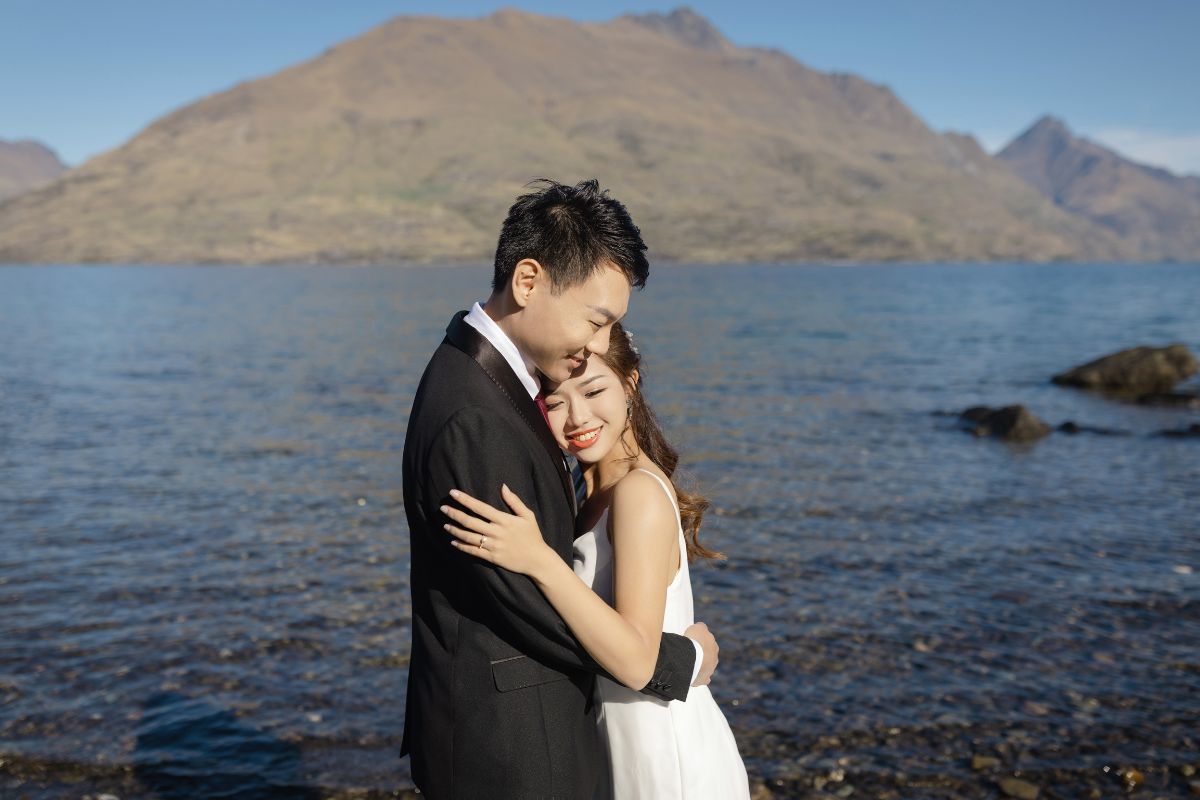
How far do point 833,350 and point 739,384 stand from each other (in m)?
15.1

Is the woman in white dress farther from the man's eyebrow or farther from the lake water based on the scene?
the lake water

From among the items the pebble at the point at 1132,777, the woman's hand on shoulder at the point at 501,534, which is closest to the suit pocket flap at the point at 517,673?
the woman's hand on shoulder at the point at 501,534

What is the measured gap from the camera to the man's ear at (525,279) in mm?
3170

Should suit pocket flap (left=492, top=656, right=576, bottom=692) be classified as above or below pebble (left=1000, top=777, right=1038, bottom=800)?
above

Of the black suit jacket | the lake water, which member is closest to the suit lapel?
the black suit jacket

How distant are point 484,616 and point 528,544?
1.18ft

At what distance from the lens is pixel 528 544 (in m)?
2.85

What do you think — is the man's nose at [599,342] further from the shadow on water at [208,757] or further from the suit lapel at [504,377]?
the shadow on water at [208,757]

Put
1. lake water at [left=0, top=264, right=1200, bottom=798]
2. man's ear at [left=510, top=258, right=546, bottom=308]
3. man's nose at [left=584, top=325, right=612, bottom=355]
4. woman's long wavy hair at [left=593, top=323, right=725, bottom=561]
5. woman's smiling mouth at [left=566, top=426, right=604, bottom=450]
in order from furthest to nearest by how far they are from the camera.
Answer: lake water at [left=0, top=264, right=1200, bottom=798], woman's long wavy hair at [left=593, top=323, right=725, bottom=561], woman's smiling mouth at [left=566, top=426, right=604, bottom=450], man's nose at [left=584, top=325, right=612, bottom=355], man's ear at [left=510, top=258, right=546, bottom=308]

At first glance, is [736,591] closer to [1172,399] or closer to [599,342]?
[599,342]

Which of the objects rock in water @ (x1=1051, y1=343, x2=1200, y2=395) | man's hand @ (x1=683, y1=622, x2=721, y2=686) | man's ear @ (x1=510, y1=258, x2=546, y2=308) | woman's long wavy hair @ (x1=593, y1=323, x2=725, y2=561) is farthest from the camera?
rock in water @ (x1=1051, y1=343, x2=1200, y2=395)

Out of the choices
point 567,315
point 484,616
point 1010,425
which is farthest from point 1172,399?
point 484,616

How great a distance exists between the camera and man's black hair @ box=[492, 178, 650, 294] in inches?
125

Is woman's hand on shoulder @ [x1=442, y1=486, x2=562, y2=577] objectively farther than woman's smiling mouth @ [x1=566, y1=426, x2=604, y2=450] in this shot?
No
